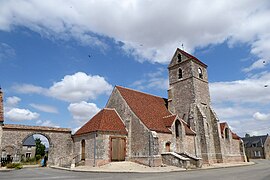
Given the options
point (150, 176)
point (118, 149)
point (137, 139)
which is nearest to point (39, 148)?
point (118, 149)

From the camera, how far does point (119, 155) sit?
20312 millimetres

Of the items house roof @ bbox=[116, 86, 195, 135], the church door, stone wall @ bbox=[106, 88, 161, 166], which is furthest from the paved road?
house roof @ bbox=[116, 86, 195, 135]

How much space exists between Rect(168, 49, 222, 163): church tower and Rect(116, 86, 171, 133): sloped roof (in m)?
2.26

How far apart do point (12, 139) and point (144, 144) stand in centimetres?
1285

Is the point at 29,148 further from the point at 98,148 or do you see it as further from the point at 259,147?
the point at 259,147

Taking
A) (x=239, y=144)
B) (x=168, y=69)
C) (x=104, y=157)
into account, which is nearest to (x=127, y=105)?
(x=104, y=157)

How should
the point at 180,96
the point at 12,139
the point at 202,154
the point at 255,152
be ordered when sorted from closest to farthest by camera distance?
the point at 12,139 < the point at 202,154 < the point at 180,96 < the point at 255,152

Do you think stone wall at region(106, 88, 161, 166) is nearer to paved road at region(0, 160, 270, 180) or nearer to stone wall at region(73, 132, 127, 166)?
stone wall at region(73, 132, 127, 166)

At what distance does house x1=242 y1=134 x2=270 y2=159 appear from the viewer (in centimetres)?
5514

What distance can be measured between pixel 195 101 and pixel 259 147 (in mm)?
42172

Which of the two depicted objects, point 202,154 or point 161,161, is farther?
point 202,154

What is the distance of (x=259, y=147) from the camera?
56.4 meters

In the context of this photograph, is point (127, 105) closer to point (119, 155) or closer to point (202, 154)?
point (119, 155)

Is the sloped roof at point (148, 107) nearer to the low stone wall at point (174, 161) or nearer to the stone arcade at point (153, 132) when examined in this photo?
the stone arcade at point (153, 132)
